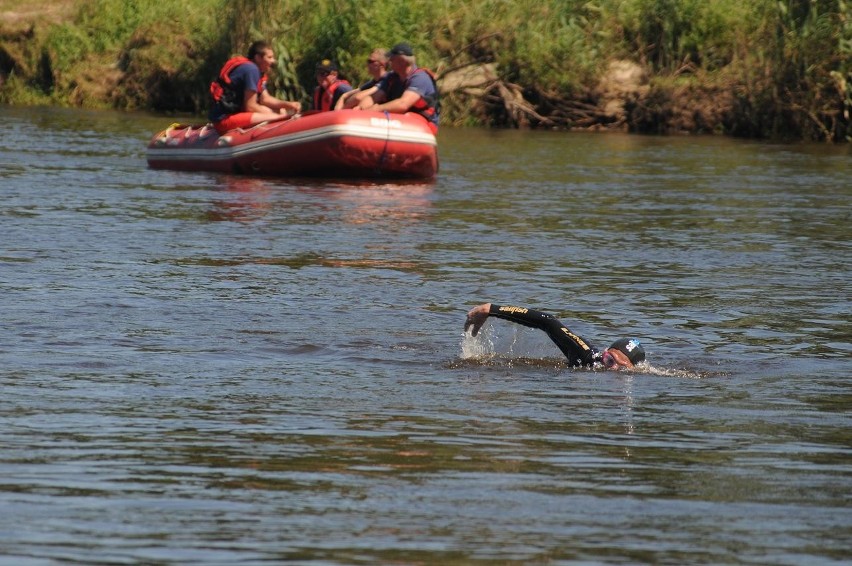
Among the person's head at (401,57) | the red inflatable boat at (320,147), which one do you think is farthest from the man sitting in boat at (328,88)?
the person's head at (401,57)

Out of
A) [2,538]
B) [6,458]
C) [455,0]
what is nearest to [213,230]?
[6,458]

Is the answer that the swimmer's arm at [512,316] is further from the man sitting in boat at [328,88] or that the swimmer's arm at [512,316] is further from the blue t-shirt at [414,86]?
the man sitting in boat at [328,88]

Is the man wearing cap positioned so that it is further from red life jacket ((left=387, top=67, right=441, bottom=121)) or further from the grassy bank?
the grassy bank

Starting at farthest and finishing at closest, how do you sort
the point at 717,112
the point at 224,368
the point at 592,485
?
the point at 717,112 < the point at 224,368 < the point at 592,485

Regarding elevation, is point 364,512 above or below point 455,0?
below

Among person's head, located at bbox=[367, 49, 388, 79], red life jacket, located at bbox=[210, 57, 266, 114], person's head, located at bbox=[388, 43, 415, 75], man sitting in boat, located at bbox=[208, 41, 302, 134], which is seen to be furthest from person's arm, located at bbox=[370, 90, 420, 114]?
red life jacket, located at bbox=[210, 57, 266, 114]

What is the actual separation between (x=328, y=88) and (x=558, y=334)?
11.8 metres

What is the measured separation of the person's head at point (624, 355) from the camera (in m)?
7.34

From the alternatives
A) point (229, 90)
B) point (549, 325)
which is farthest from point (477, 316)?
point (229, 90)

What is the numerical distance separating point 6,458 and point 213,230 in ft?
25.2

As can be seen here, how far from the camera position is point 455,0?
29.1 metres

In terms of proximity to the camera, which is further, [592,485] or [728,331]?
[728,331]

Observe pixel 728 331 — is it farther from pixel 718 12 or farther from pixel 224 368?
pixel 718 12

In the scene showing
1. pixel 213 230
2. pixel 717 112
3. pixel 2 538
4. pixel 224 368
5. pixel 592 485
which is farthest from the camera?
pixel 717 112
